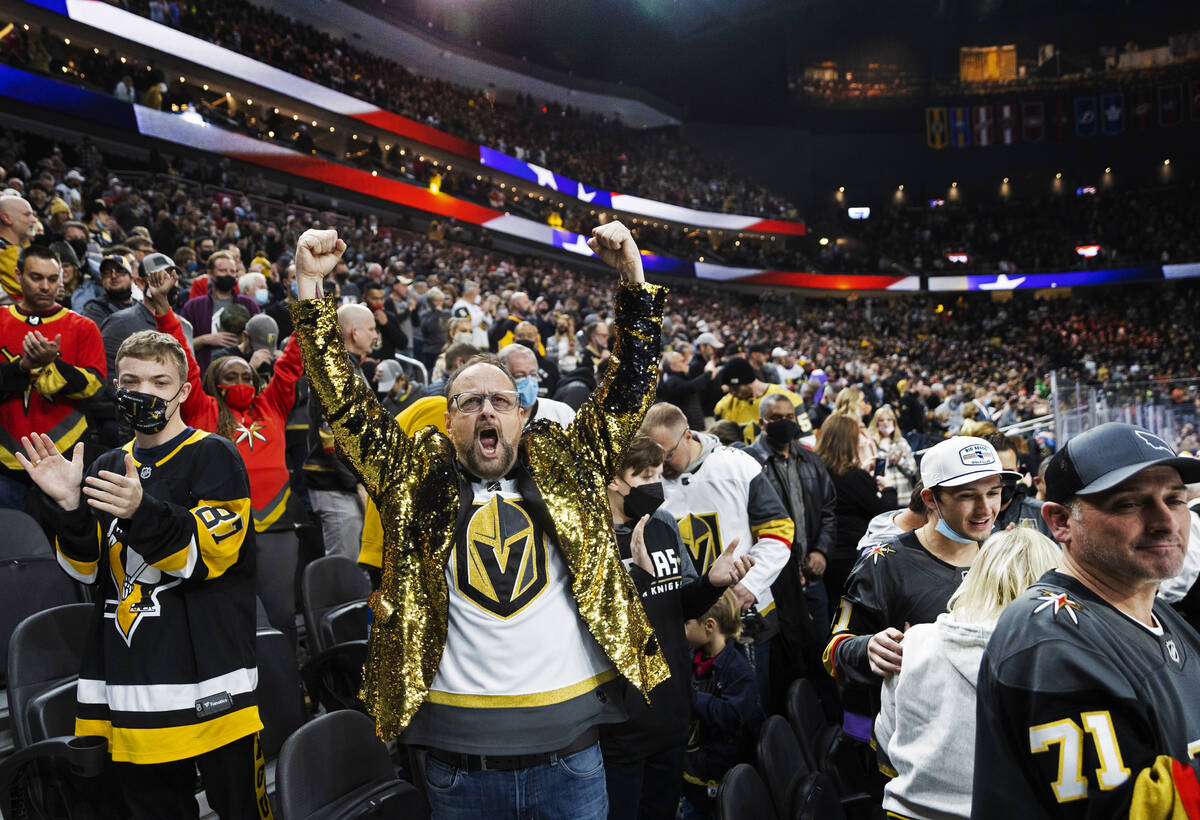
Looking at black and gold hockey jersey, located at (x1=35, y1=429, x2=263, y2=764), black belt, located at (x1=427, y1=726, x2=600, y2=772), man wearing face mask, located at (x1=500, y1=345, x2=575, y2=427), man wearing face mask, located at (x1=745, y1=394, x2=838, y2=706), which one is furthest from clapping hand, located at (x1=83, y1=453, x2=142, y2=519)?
man wearing face mask, located at (x1=745, y1=394, x2=838, y2=706)

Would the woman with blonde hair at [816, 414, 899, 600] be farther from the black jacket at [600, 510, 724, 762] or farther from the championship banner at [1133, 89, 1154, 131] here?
the championship banner at [1133, 89, 1154, 131]

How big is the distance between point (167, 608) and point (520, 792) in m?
1.18

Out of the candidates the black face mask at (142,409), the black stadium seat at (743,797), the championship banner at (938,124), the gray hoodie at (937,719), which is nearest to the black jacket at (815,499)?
the black stadium seat at (743,797)

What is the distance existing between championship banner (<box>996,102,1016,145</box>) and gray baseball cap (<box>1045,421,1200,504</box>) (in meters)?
44.5

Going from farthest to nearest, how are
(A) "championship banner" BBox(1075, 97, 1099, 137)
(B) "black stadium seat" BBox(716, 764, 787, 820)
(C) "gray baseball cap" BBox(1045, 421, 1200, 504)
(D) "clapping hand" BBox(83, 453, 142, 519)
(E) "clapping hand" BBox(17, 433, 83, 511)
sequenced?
(A) "championship banner" BBox(1075, 97, 1099, 137)
(B) "black stadium seat" BBox(716, 764, 787, 820)
(E) "clapping hand" BBox(17, 433, 83, 511)
(D) "clapping hand" BBox(83, 453, 142, 519)
(C) "gray baseball cap" BBox(1045, 421, 1200, 504)

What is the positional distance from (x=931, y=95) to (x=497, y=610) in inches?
1786

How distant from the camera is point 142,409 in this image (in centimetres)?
255

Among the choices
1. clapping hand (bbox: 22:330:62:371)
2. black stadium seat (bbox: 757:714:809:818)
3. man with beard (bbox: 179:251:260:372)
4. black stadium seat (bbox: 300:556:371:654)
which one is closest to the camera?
black stadium seat (bbox: 757:714:809:818)

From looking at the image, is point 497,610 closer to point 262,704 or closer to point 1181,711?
point 1181,711

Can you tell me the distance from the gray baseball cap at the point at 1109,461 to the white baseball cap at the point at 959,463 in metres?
1.09

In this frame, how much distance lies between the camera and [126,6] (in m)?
19.5

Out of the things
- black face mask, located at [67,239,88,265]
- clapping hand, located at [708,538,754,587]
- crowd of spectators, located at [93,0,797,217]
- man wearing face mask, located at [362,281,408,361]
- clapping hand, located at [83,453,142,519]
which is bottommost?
clapping hand, located at [708,538,754,587]

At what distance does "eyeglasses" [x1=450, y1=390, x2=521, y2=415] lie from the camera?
86.7 inches

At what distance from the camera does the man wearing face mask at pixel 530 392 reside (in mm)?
3869
